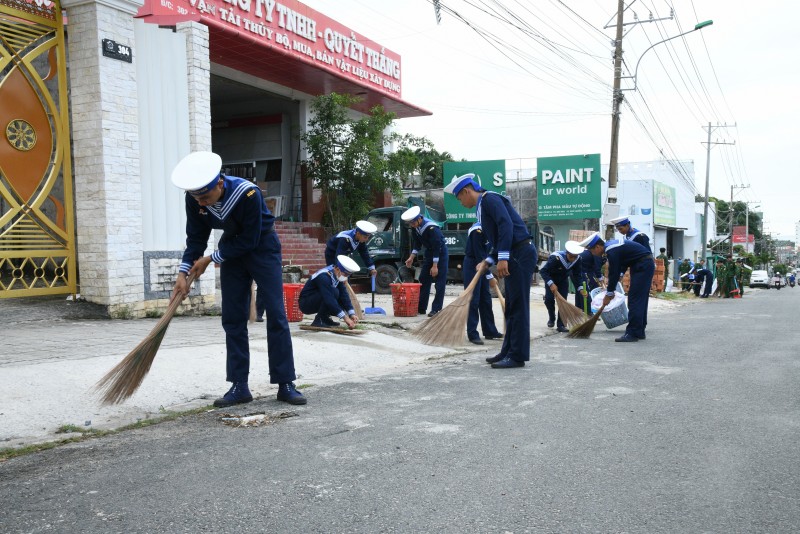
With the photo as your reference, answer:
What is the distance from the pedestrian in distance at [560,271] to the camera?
35.0ft

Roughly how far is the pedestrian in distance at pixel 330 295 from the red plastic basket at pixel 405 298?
2.28 metres

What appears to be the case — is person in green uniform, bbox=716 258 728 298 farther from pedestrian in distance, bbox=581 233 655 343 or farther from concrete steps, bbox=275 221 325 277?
pedestrian in distance, bbox=581 233 655 343

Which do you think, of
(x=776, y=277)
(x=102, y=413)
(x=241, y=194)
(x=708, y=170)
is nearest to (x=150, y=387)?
(x=102, y=413)

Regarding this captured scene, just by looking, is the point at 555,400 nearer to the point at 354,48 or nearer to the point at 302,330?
the point at 302,330

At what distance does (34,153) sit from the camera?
8945 mm

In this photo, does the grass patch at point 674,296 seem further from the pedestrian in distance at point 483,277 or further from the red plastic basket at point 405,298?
the pedestrian in distance at point 483,277

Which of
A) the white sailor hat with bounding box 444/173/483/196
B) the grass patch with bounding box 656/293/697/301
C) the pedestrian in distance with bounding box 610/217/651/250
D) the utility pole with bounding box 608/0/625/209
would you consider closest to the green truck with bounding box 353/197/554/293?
the utility pole with bounding box 608/0/625/209

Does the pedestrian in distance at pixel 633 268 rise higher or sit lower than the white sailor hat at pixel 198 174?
lower

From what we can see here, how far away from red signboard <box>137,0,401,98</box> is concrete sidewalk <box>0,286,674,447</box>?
23.5ft

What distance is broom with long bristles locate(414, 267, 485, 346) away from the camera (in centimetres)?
793

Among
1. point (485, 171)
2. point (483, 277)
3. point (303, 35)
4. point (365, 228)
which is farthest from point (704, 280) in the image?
point (365, 228)

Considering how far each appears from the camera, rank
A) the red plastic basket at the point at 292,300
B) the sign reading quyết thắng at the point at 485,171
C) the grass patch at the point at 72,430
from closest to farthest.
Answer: the grass patch at the point at 72,430
the red plastic basket at the point at 292,300
the sign reading quyết thắng at the point at 485,171

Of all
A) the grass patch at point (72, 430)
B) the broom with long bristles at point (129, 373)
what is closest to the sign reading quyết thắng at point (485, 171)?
the broom with long bristles at point (129, 373)

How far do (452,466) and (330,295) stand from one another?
5.02 metres
